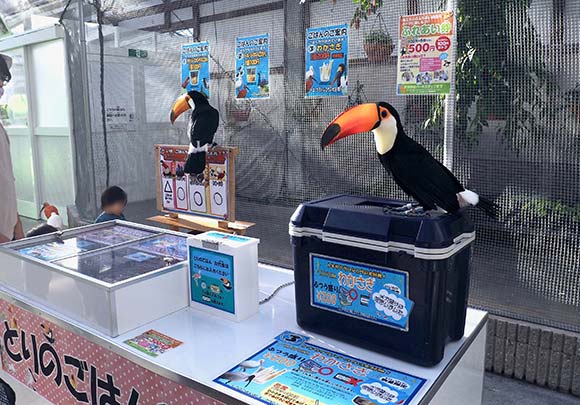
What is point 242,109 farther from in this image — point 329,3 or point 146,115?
point 146,115

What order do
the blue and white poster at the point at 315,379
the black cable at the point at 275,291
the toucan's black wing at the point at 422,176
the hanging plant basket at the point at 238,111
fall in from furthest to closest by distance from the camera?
the hanging plant basket at the point at 238,111 → the black cable at the point at 275,291 → the toucan's black wing at the point at 422,176 → the blue and white poster at the point at 315,379

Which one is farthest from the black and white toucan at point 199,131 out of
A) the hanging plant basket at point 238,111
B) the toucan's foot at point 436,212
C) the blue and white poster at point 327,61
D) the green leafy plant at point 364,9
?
the toucan's foot at point 436,212

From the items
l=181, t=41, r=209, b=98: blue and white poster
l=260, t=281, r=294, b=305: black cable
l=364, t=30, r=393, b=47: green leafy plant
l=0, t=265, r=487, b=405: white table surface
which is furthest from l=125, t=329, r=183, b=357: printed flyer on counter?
l=181, t=41, r=209, b=98: blue and white poster

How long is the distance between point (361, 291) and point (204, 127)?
6.32ft

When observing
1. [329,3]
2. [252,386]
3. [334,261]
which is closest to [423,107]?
[329,3]

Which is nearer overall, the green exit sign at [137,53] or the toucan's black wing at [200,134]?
the toucan's black wing at [200,134]

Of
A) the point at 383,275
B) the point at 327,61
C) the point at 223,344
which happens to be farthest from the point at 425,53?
the point at 223,344

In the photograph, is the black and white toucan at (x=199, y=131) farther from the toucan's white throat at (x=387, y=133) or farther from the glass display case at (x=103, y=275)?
the toucan's white throat at (x=387, y=133)

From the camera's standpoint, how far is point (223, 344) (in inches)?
50.5

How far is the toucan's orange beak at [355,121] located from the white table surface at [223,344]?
22.3 inches

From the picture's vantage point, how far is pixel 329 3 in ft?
8.64

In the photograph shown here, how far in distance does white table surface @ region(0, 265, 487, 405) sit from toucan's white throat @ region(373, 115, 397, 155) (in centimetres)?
56

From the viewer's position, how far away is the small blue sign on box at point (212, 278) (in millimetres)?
1402

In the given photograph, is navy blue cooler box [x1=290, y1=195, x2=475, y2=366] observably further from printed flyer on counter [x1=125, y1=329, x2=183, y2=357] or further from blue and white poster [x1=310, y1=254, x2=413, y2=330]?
printed flyer on counter [x1=125, y1=329, x2=183, y2=357]
